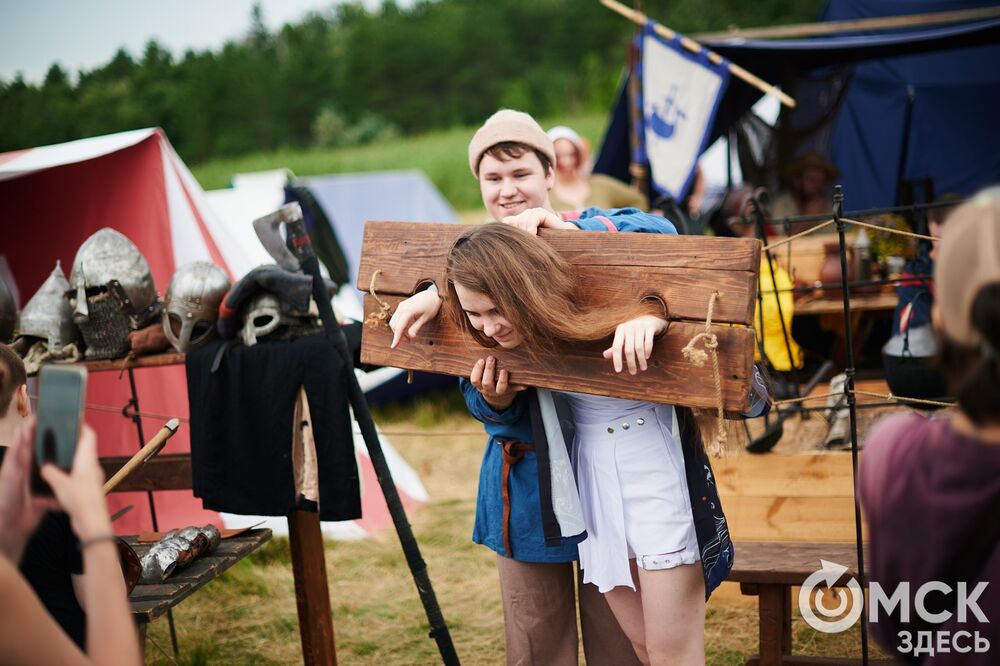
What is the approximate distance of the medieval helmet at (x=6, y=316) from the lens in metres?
3.59

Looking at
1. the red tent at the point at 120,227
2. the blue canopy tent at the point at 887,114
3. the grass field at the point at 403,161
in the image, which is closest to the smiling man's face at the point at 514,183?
the red tent at the point at 120,227

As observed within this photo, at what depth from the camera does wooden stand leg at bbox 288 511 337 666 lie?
10.6ft

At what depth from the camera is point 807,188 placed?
7.32 meters

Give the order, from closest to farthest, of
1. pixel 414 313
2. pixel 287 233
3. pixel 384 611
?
pixel 414 313 → pixel 287 233 → pixel 384 611

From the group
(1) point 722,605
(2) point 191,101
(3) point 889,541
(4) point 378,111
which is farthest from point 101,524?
(4) point 378,111

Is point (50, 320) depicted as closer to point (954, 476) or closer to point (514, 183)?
point (514, 183)

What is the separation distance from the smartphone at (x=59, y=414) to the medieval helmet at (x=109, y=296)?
7.02 feet

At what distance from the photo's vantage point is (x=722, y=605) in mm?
4008

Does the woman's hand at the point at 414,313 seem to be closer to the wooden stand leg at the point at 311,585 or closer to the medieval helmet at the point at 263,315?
the medieval helmet at the point at 263,315

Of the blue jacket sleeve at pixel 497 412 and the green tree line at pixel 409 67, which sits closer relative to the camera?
the blue jacket sleeve at pixel 497 412

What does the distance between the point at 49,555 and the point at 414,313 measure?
1.02 metres

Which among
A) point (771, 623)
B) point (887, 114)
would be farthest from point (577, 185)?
point (771, 623)

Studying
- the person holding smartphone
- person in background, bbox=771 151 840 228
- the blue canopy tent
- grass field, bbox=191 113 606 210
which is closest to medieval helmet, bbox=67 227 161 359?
the person holding smartphone

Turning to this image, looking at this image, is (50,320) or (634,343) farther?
(50,320)
